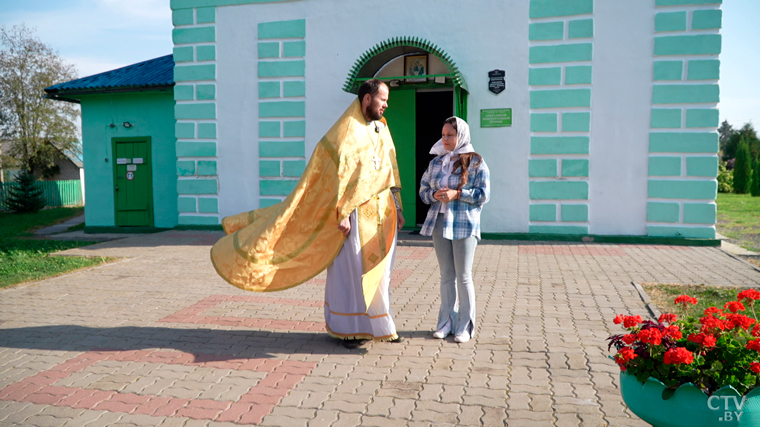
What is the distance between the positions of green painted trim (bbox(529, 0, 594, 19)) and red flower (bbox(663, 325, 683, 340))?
8999mm

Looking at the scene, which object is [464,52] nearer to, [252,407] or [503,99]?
[503,99]

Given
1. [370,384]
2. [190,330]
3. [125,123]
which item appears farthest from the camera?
[125,123]

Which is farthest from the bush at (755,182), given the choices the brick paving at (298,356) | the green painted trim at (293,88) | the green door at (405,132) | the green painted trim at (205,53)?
the green painted trim at (205,53)

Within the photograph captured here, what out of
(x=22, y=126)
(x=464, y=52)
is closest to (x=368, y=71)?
(x=464, y=52)

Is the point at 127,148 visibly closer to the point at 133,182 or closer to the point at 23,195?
the point at 133,182

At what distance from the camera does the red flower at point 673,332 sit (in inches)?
99.7

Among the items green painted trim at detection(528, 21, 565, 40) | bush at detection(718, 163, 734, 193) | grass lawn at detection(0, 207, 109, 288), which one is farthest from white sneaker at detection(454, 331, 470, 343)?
bush at detection(718, 163, 734, 193)

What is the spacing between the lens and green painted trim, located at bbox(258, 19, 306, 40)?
11555mm

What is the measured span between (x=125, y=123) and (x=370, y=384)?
478 inches

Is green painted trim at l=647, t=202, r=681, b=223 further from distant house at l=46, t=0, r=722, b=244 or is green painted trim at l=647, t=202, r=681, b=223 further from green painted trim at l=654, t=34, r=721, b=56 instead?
green painted trim at l=654, t=34, r=721, b=56

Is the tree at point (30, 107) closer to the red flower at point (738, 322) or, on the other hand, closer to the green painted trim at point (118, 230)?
the green painted trim at point (118, 230)

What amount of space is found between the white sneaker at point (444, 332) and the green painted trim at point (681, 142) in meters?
7.06

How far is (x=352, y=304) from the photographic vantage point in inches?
178

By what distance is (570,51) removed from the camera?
10.3m
